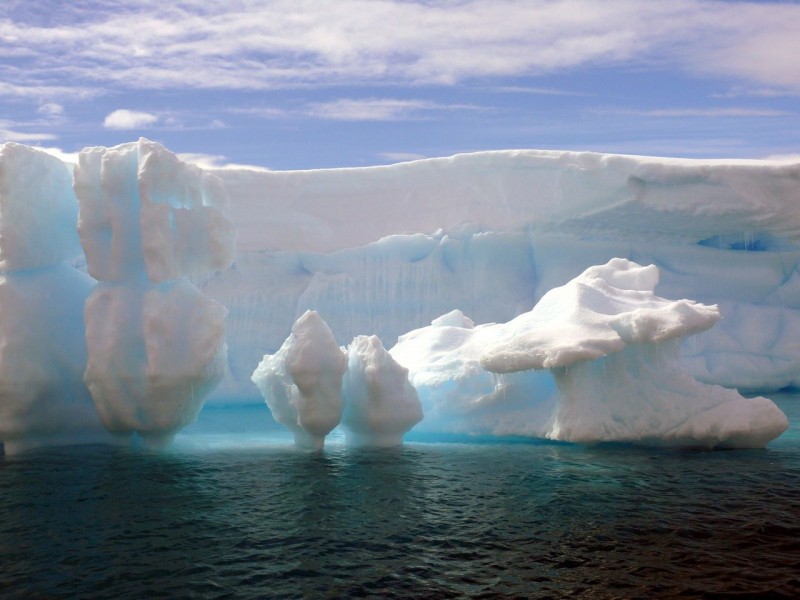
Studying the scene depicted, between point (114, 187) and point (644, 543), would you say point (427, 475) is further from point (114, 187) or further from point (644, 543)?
point (114, 187)

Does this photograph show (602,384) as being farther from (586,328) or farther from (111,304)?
(111,304)

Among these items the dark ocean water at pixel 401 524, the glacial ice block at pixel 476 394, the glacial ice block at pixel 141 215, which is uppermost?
the glacial ice block at pixel 141 215

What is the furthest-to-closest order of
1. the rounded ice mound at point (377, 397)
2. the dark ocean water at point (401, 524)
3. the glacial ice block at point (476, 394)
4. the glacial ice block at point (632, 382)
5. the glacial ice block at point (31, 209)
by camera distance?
the glacial ice block at point (476, 394) < the rounded ice mound at point (377, 397) < the glacial ice block at point (31, 209) < the glacial ice block at point (632, 382) < the dark ocean water at point (401, 524)

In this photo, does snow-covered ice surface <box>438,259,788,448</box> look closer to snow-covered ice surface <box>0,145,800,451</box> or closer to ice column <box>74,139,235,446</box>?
snow-covered ice surface <box>0,145,800,451</box>

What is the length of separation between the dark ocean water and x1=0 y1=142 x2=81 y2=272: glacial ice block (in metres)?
2.36

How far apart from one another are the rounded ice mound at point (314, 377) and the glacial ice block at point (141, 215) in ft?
5.29

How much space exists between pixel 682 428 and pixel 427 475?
10.8 ft

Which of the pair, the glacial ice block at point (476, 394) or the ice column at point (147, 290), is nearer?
the ice column at point (147, 290)

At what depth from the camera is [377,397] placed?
10.4m

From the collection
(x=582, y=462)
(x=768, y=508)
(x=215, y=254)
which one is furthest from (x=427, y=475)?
(x=215, y=254)

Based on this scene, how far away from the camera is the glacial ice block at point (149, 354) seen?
32.7 ft

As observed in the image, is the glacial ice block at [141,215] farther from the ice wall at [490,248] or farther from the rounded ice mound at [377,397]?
the ice wall at [490,248]

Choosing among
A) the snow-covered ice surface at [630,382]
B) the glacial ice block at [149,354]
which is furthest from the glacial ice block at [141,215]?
the snow-covered ice surface at [630,382]

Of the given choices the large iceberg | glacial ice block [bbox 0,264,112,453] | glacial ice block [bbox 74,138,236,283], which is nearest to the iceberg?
the large iceberg
